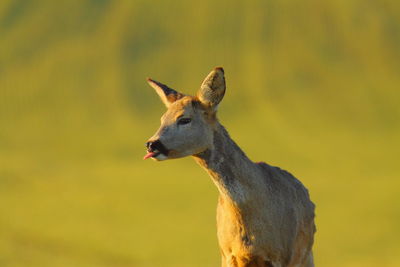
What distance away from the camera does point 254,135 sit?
57.7m

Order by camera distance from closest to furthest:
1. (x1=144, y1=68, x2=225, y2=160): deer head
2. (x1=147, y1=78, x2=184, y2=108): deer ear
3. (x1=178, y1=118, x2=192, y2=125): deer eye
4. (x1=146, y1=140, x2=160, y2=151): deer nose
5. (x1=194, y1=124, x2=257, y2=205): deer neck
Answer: (x1=146, y1=140, x2=160, y2=151): deer nose < (x1=144, y1=68, x2=225, y2=160): deer head < (x1=178, y1=118, x2=192, y2=125): deer eye < (x1=194, y1=124, x2=257, y2=205): deer neck < (x1=147, y1=78, x2=184, y2=108): deer ear

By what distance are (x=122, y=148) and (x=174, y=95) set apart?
47.6 meters

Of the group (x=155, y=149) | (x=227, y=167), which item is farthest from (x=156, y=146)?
(x=227, y=167)

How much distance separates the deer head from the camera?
28.4 feet

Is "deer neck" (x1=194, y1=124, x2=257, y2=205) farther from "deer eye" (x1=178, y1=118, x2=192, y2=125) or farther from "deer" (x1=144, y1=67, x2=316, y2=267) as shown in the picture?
"deer eye" (x1=178, y1=118, x2=192, y2=125)

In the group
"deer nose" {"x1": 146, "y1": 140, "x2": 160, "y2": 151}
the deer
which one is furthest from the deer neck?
"deer nose" {"x1": 146, "y1": 140, "x2": 160, "y2": 151}

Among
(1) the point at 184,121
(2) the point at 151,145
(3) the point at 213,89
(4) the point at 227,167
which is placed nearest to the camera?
(2) the point at 151,145

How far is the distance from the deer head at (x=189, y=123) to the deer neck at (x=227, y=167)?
0.14 metres

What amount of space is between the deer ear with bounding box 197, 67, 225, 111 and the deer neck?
311mm

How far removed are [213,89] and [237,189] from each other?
1.14 metres

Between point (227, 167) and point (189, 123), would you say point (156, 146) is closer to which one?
point (189, 123)

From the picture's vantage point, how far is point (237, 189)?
956 cm

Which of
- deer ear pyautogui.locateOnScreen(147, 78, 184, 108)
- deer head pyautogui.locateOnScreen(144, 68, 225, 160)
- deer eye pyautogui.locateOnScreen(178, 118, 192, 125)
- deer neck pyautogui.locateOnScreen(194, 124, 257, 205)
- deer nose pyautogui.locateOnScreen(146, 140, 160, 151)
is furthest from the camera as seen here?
deer ear pyautogui.locateOnScreen(147, 78, 184, 108)

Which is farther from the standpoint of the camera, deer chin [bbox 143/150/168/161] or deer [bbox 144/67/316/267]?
deer [bbox 144/67/316/267]
